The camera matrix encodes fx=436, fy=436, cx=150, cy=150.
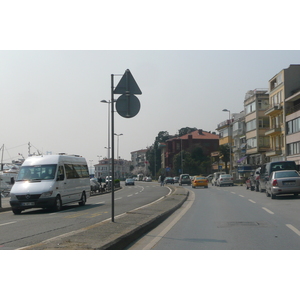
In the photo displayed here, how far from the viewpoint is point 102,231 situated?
969cm

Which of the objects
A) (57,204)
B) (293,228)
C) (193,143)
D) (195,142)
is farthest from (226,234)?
(195,142)

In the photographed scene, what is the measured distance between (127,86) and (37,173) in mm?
10104

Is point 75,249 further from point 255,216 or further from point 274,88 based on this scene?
point 274,88

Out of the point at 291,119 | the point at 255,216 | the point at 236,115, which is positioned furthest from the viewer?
the point at 236,115

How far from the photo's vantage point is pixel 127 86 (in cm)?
1118

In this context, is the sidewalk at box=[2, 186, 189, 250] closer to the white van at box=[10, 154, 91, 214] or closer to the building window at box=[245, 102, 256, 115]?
the white van at box=[10, 154, 91, 214]

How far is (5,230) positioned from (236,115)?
89.4 meters

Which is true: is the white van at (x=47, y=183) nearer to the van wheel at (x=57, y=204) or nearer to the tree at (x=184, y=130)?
the van wheel at (x=57, y=204)

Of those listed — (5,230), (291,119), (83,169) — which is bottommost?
(5,230)

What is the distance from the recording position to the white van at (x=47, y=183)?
1852 cm

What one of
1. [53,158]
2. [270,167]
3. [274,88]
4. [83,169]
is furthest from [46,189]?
[274,88]

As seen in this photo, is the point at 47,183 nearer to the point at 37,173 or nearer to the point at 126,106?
the point at 37,173

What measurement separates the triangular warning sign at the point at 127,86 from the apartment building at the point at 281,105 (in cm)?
4849

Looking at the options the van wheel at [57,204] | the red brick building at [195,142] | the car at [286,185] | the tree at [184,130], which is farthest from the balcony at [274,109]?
the tree at [184,130]
